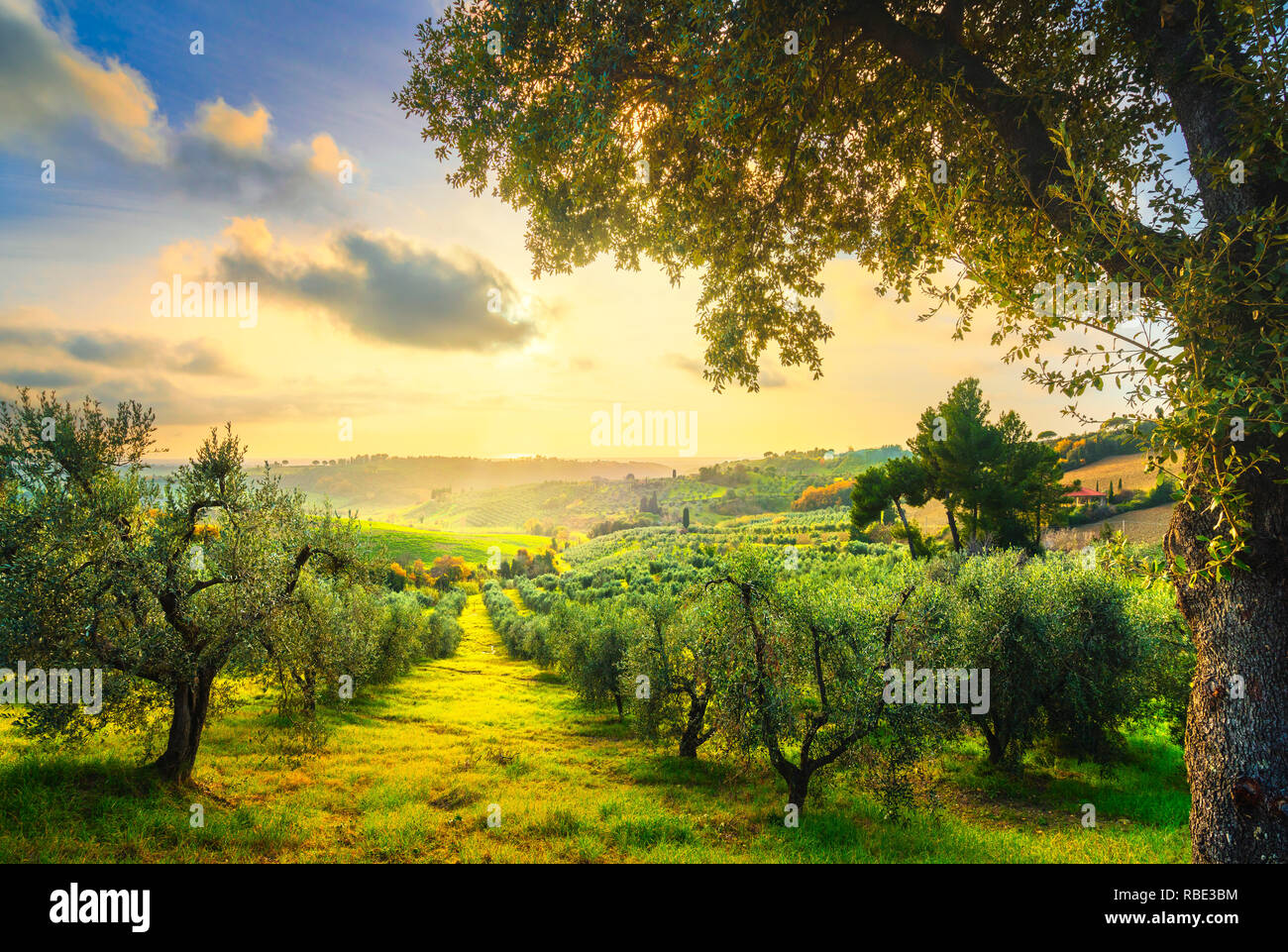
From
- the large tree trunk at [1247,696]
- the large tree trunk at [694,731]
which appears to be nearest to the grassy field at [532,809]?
the large tree trunk at [694,731]

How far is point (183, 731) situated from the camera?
12.7 meters

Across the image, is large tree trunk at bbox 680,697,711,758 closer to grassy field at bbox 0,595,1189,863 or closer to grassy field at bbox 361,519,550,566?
grassy field at bbox 0,595,1189,863

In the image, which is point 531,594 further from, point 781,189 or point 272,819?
point 781,189

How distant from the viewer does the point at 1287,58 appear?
4.66 meters

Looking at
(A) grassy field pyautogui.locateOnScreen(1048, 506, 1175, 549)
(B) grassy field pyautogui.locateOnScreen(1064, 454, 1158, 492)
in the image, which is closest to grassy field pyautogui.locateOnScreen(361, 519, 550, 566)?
(A) grassy field pyautogui.locateOnScreen(1048, 506, 1175, 549)

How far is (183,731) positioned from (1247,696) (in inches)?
793

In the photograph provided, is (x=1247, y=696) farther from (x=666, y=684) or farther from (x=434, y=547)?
(x=434, y=547)

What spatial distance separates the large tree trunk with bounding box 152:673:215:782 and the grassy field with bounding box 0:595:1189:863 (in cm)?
49

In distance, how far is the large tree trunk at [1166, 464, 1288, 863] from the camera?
17.2 feet

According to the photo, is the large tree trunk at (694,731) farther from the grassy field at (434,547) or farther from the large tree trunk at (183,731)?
the grassy field at (434,547)

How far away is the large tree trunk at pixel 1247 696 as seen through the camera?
525cm

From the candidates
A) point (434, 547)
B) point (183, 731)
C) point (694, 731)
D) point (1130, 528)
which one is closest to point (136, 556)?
point (183, 731)

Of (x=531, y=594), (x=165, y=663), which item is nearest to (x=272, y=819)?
(x=165, y=663)

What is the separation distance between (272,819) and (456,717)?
18.0 metres
